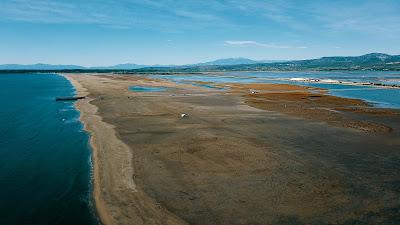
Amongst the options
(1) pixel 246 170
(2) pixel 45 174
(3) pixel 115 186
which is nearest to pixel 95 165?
(2) pixel 45 174

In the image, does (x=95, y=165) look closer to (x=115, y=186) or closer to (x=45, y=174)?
(x=45, y=174)

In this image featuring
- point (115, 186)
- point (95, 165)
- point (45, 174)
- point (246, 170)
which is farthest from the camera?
point (95, 165)

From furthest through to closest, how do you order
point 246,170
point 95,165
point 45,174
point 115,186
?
point 95,165 < point 45,174 < point 246,170 < point 115,186

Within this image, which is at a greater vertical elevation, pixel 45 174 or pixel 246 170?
pixel 246 170

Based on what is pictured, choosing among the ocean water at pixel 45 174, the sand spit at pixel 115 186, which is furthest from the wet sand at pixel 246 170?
the ocean water at pixel 45 174

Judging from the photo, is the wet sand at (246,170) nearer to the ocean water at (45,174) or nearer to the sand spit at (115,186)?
the sand spit at (115,186)

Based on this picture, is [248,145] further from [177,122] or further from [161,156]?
[177,122]

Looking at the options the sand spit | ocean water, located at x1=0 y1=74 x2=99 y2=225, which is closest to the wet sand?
the sand spit
